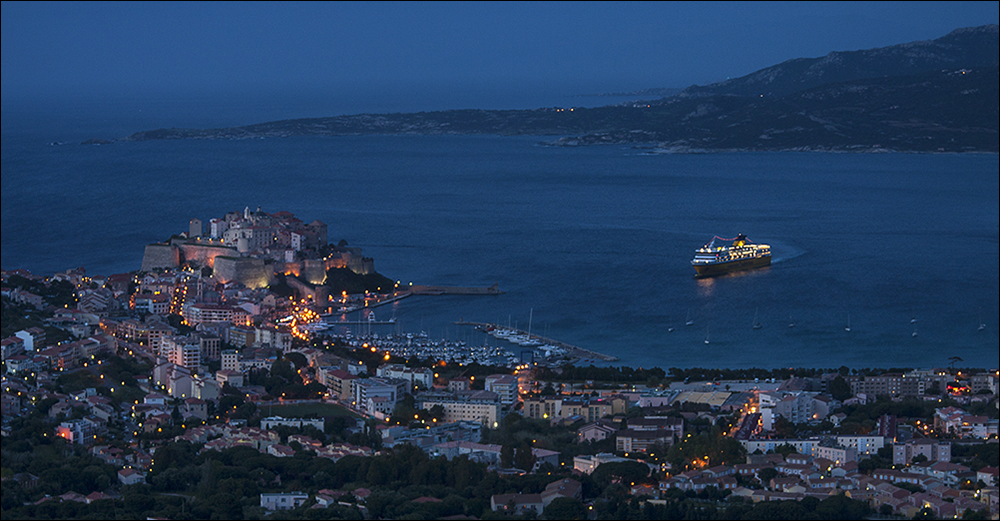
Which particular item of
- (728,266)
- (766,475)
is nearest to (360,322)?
(728,266)

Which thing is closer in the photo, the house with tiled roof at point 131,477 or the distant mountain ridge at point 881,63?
the house with tiled roof at point 131,477

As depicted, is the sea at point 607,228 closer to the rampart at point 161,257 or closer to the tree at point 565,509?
the rampart at point 161,257

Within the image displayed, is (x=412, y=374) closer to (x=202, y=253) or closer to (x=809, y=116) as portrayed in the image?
(x=202, y=253)

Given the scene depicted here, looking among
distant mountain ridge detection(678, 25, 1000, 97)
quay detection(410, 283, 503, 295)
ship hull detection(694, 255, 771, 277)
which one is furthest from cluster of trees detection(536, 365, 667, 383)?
distant mountain ridge detection(678, 25, 1000, 97)

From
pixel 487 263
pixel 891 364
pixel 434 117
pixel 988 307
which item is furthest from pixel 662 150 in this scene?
pixel 891 364

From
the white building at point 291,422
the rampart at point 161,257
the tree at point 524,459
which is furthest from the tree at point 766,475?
the rampart at point 161,257

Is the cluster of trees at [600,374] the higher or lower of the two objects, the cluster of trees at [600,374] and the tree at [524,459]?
the lower

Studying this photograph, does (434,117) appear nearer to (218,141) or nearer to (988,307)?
(218,141)
